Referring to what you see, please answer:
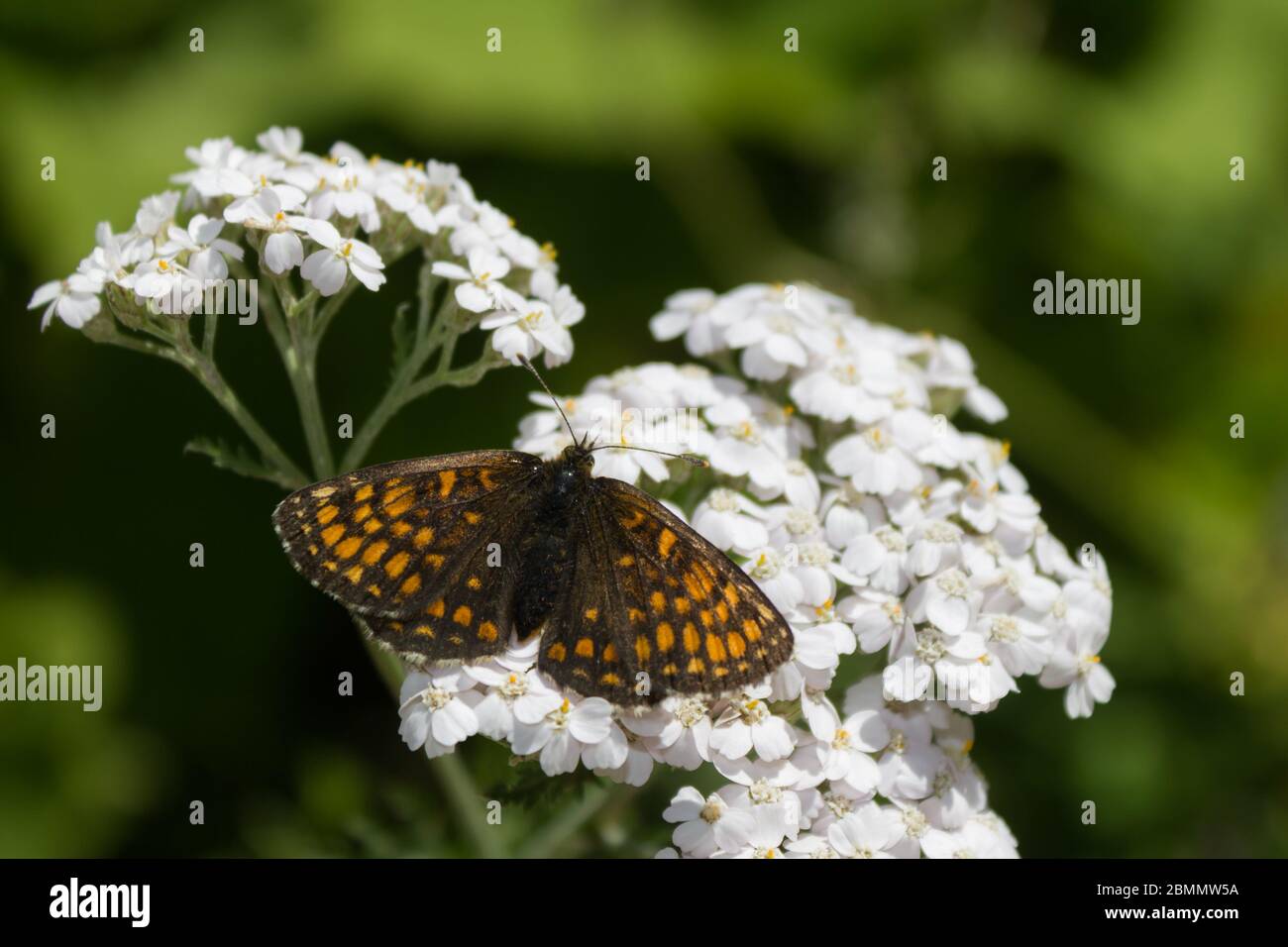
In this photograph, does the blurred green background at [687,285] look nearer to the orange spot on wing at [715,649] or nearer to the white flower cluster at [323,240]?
the white flower cluster at [323,240]

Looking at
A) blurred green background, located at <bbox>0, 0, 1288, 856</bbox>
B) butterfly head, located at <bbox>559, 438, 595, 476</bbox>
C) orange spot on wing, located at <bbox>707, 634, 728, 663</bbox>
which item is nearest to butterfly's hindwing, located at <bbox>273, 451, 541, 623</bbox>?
butterfly head, located at <bbox>559, 438, 595, 476</bbox>

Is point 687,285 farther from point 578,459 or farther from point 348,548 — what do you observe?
point 348,548

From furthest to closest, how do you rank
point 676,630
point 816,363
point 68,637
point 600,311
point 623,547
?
point 600,311, point 68,637, point 816,363, point 623,547, point 676,630

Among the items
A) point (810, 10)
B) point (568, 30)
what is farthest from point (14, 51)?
point (810, 10)

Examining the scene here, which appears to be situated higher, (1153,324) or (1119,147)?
(1119,147)

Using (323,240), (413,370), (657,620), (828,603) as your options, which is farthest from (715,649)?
(323,240)

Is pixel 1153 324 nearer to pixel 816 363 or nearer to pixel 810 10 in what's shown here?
pixel 810 10

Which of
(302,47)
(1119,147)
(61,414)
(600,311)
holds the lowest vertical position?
(61,414)
